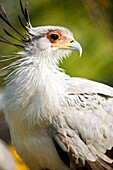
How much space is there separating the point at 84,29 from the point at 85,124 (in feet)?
5.87

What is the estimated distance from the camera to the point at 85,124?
5.86 meters

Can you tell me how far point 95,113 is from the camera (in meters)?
5.92

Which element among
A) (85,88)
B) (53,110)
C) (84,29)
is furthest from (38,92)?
(84,29)

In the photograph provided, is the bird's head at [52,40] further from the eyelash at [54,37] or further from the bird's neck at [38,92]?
the bird's neck at [38,92]

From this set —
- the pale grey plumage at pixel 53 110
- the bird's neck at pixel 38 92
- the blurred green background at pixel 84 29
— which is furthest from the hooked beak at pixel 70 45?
the blurred green background at pixel 84 29

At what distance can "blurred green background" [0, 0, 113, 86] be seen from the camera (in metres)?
7.15

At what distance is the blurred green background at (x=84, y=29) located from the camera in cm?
715

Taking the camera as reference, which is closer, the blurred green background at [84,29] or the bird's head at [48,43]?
the bird's head at [48,43]

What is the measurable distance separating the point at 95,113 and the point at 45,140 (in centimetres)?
48

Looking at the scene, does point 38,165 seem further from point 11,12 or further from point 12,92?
point 11,12

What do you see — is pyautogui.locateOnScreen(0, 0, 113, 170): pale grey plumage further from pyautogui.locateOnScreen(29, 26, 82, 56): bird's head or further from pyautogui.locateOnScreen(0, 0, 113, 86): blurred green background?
pyautogui.locateOnScreen(0, 0, 113, 86): blurred green background

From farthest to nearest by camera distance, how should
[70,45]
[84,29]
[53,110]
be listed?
[84,29], [70,45], [53,110]

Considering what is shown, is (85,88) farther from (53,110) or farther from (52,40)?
(52,40)

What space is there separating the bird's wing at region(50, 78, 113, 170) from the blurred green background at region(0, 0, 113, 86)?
1.21 metres
